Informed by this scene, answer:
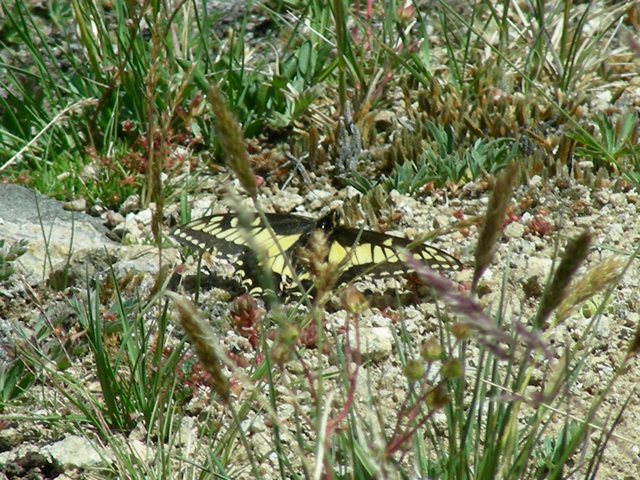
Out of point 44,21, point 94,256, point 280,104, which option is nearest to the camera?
point 94,256

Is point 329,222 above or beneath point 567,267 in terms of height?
beneath

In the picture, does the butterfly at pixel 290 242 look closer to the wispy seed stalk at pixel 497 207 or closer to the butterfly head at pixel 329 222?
the butterfly head at pixel 329 222

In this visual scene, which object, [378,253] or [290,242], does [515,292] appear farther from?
[290,242]

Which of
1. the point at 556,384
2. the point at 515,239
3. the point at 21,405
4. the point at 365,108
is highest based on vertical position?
the point at 556,384

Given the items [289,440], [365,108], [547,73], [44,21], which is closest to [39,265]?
[289,440]

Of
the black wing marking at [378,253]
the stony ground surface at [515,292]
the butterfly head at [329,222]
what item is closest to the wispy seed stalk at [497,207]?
the stony ground surface at [515,292]

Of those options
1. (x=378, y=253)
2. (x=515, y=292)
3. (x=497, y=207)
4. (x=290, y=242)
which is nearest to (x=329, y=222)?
(x=290, y=242)

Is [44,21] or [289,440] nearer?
[289,440]

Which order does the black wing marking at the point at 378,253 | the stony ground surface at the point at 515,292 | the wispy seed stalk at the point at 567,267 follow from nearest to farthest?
the wispy seed stalk at the point at 567,267
the stony ground surface at the point at 515,292
the black wing marking at the point at 378,253

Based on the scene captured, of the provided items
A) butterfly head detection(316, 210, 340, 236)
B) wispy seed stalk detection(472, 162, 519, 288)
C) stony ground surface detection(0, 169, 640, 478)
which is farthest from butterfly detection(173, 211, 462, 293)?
wispy seed stalk detection(472, 162, 519, 288)

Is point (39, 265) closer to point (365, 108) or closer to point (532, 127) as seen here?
point (365, 108)

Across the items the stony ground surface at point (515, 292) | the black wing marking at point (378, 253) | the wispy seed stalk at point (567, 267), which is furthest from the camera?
the black wing marking at point (378, 253)
